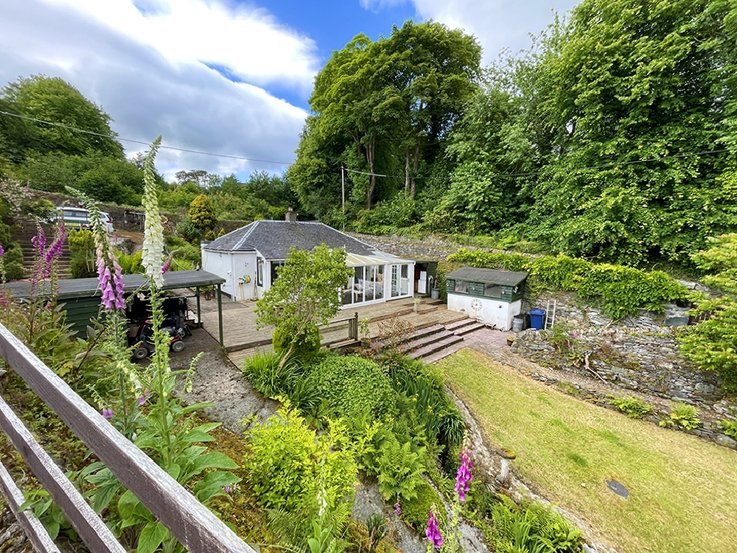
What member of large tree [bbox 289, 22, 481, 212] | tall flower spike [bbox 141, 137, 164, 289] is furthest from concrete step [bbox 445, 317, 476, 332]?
large tree [bbox 289, 22, 481, 212]

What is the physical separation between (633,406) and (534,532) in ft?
19.5

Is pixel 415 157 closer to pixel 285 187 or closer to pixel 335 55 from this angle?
pixel 335 55

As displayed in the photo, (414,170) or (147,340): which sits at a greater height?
(414,170)

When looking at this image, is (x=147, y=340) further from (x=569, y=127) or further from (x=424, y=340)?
(x=569, y=127)

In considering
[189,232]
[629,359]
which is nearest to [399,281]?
[629,359]

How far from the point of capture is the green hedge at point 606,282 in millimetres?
10617

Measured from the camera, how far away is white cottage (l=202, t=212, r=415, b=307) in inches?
561

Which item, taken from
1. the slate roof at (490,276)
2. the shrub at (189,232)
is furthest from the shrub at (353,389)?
the shrub at (189,232)

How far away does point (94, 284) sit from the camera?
6723 mm

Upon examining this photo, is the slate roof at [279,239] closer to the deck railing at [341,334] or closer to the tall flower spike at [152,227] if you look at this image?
the deck railing at [341,334]

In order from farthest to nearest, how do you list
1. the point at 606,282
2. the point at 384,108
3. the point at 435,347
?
the point at 384,108 → the point at 606,282 → the point at 435,347

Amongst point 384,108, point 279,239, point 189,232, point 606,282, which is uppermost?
point 384,108

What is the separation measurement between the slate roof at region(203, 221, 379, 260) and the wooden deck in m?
2.91

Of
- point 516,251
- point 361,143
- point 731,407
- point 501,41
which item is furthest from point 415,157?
point 731,407
